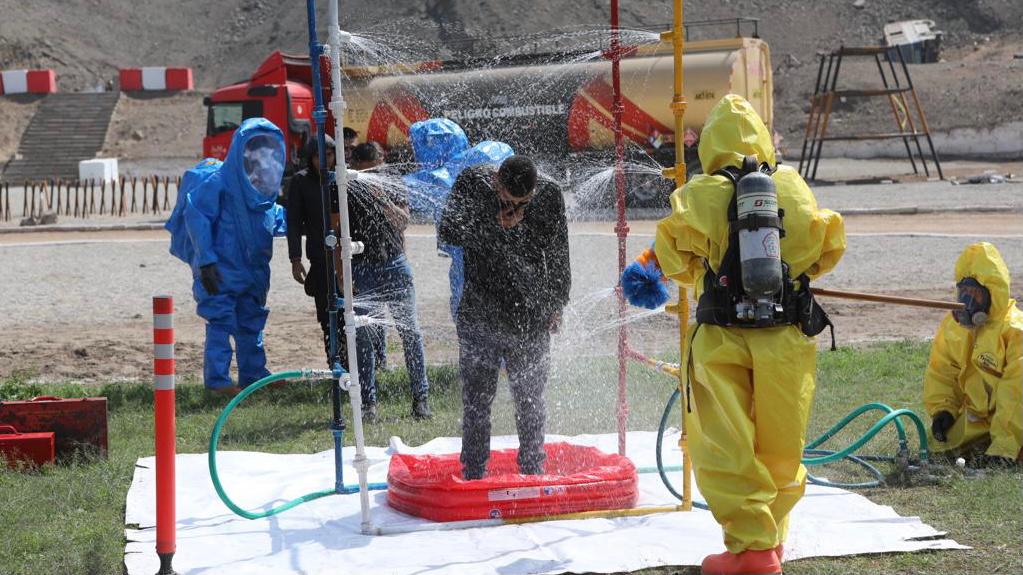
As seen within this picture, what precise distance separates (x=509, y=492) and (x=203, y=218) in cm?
345

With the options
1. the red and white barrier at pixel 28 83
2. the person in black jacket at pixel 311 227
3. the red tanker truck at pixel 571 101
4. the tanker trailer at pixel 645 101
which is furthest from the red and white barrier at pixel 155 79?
the person in black jacket at pixel 311 227

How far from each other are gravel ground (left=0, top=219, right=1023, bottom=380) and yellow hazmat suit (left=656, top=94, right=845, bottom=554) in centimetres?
179

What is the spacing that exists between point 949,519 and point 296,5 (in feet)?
173

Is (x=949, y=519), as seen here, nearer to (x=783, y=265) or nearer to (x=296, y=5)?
(x=783, y=265)

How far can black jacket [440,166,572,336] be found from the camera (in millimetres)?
5168

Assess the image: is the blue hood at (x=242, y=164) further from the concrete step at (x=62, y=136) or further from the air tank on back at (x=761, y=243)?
the concrete step at (x=62, y=136)

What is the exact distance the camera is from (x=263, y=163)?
785 centimetres

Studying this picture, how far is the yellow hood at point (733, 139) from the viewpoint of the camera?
437 centimetres

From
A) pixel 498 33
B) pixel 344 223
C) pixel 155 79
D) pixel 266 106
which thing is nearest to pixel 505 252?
pixel 344 223

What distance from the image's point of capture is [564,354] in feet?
20.7

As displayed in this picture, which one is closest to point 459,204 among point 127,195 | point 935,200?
point 935,200

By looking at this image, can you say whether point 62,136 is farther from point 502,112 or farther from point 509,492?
point 509,492

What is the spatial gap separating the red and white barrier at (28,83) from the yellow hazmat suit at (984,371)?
42.7m

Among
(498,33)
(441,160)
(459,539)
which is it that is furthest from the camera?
(498,33)
